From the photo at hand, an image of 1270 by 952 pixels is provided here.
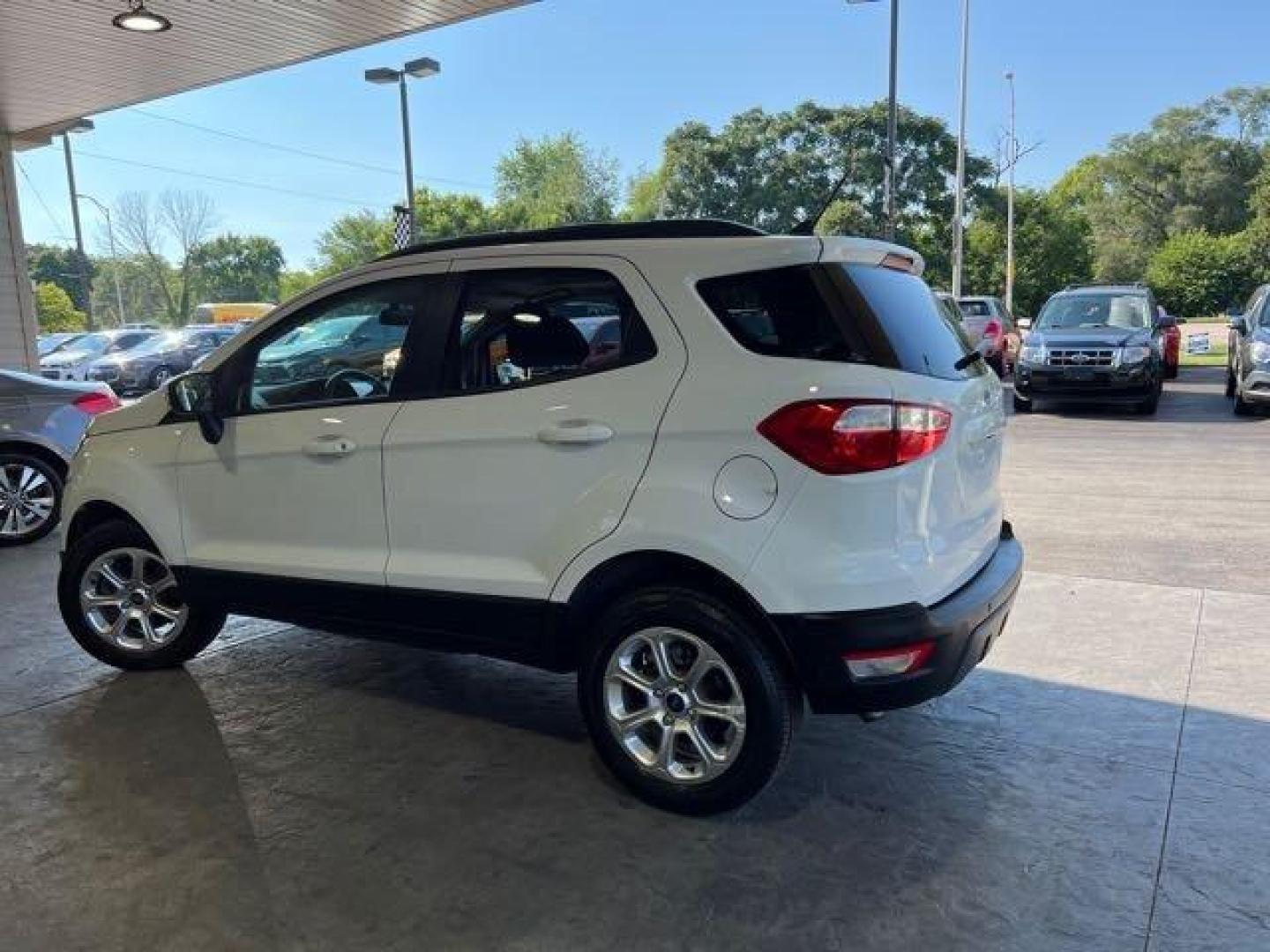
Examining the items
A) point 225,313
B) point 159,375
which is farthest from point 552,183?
point 159,375

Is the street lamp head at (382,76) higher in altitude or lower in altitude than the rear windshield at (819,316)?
higher

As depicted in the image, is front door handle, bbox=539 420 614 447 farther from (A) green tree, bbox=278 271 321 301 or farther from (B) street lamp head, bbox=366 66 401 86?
(A) green tree, bbox=278 271 321 301

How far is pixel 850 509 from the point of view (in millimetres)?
2756

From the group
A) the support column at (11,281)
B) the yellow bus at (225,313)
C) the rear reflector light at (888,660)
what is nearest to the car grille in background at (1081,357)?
the rear reflector light at (888,660)

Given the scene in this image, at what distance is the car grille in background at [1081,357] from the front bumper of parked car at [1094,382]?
53mm

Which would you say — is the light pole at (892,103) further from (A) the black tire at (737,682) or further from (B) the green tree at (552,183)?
(B) the green tree at (552,183)

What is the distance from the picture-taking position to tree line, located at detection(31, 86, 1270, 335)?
42.0 m

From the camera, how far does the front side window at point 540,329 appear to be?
3.19 metres

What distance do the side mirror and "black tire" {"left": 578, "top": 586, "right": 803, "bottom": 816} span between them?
1.88 meters

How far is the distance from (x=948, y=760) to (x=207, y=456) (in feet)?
10.2

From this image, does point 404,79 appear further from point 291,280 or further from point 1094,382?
point 291,280

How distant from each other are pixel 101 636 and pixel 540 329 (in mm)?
2672

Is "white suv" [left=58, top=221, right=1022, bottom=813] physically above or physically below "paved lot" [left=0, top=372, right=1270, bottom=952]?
above

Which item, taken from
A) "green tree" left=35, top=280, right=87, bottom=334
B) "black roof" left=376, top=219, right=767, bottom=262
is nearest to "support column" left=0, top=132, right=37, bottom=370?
"black roof" left=376, top=219, right=767, bottom=262
